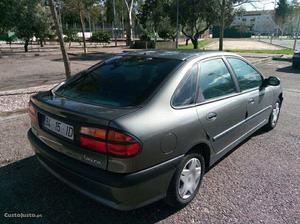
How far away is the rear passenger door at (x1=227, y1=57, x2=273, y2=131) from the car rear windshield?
121 cm

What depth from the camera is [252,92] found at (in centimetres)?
387

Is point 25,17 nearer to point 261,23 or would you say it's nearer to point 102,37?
point 102,37

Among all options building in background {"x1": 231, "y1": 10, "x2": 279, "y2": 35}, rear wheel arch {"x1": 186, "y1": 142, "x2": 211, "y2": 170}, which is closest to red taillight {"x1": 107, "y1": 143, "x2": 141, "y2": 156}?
rear wheel arch {"x1": 186, "y1": 142, "x2": 211, "y2": 170}

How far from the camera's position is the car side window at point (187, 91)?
8.64 ft

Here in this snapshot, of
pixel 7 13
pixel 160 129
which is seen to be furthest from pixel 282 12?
pixel 160 129

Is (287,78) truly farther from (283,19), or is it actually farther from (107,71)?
(283,19)

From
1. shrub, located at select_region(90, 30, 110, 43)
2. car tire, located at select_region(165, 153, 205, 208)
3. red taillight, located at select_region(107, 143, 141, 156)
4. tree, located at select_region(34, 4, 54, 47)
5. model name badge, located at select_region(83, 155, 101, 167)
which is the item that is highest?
tree, located at select_region(34, 4, 54, 47)

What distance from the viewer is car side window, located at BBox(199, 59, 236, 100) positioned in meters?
3.02

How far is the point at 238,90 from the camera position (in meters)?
3.57

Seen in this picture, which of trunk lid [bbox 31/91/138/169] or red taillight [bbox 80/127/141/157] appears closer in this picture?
red taillight [bbox 80/127/141/157]

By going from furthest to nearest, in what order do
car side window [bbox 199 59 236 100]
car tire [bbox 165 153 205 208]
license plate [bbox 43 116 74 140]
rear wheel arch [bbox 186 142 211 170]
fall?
car side window [bbox 199 59 236 100], rear wheel arch [bbox 186 142 211 170], car tire [bbox 165 153 205 208], license plate [bbox 43 116 74 140]

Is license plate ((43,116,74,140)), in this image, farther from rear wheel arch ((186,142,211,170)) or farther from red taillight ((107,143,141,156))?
rear wheel arch ((186,142,211,170))

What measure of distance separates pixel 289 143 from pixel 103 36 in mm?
31124

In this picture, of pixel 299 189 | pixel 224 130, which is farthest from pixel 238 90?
pixel 299 189
